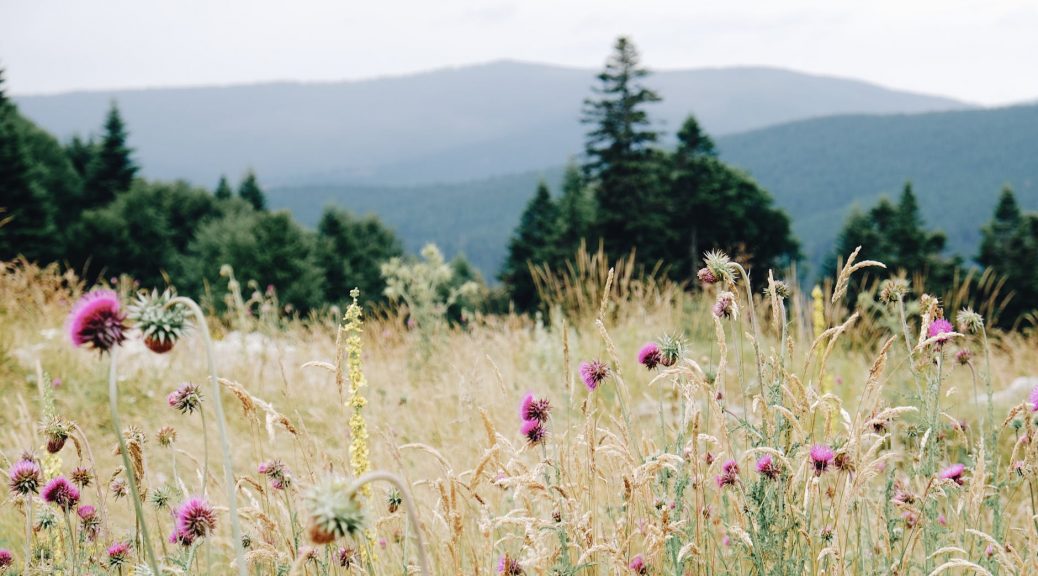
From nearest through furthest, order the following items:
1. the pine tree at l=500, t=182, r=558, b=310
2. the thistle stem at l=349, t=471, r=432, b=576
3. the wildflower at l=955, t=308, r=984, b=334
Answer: the thistle stem at l=349, t=471, r=432, b=576
the wildflower at l=955, t=308, r=984, b=334
the pine tree at l=500, t=182, r=558, b=310

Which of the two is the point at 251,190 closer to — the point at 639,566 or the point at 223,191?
the point at 223,191

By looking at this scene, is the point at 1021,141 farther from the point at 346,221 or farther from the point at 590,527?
the point at 590,527

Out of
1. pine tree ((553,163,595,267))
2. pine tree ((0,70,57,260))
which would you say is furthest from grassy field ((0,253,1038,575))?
pine tree ((0,70,57,260))

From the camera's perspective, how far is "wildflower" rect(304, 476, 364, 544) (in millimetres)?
1032

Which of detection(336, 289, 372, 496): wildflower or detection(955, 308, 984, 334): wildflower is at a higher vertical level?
detection(955, 308, 984, 334): wildflower

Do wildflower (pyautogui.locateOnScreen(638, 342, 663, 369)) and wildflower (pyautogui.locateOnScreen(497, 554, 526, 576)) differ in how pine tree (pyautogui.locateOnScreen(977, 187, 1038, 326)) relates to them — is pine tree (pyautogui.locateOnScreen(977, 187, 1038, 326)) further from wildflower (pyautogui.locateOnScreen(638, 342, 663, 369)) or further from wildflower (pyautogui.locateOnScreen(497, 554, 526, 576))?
wildflower (pyautogui.locateOnScreen(497, 554, 526, 576))

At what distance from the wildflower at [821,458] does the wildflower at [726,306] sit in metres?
0.39

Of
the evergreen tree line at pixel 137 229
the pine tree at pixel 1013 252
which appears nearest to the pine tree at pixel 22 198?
the evergreen tree line at pixel 137 229

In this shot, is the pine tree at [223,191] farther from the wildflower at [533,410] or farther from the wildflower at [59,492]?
the wildflower at [533,410]

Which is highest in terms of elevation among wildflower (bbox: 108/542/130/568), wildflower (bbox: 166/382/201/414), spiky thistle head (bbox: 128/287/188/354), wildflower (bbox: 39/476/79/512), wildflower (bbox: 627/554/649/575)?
spiky thistle head (bbox: 128/287/188/354)

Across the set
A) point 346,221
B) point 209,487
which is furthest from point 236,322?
point 346,221

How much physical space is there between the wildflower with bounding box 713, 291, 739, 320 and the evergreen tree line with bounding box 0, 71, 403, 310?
109ft

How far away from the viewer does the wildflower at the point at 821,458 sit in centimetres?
181

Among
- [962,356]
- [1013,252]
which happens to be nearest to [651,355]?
[962,356]
